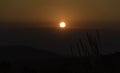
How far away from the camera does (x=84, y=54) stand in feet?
39.9

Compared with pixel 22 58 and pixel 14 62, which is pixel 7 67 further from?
pixel 22 58

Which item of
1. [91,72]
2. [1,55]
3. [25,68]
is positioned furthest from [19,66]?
[91,72]

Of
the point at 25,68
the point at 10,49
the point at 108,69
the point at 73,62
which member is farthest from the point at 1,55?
the point at 108,69

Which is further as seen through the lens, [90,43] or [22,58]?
[22,58]

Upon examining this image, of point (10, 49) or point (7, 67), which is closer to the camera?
point (7, 67)

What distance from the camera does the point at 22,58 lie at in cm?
1414

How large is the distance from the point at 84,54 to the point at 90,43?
1.17ft

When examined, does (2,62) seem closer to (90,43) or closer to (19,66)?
(19,66)

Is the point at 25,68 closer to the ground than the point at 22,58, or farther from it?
closer to the ground

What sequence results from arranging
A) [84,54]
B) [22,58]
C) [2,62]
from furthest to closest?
1. [22,58]
2. [2,62]
3. [84,54]

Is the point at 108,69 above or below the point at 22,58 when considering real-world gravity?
below

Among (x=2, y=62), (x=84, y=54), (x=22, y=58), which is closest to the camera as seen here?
(x=84, y=54)

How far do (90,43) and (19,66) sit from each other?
2.18 metres

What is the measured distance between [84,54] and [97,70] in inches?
26.2
